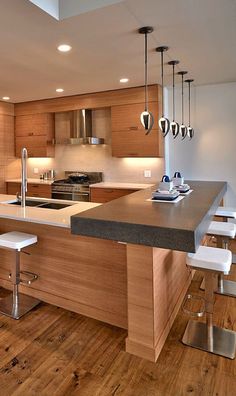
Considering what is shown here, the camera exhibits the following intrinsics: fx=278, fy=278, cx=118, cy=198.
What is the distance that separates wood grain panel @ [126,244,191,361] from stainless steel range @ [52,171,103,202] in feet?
10.0

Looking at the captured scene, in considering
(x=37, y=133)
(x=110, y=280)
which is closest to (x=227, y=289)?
(x=110, y=280)

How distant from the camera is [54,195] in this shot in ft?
17.5

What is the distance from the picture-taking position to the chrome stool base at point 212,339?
201 cm

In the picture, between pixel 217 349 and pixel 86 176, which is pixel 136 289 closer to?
pixel 217 349

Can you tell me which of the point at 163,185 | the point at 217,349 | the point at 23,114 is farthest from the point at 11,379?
the point at 23,114

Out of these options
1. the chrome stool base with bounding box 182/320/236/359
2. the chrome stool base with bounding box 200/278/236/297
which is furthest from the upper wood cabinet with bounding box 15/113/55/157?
the chrome stool base with bounding box 182/320/236/359

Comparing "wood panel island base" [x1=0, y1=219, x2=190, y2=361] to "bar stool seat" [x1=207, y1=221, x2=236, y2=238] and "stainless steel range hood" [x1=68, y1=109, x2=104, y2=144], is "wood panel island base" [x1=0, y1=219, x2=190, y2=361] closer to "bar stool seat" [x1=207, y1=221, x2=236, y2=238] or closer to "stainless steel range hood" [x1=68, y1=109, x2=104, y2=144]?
"bar stool seat" [x1=207, y1=221, x2=236, y2=238]

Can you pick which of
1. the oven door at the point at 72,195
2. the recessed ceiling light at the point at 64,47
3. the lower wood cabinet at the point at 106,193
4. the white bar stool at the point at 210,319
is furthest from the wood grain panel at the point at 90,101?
the white bar stool at the point at 210,319

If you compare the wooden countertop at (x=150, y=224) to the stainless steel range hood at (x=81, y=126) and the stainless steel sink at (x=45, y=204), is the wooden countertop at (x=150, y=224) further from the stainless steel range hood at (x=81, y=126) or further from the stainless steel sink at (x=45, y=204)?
the stainless steel range hood at (x=81, y=126)

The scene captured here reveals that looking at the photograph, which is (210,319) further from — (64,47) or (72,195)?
(72,195)

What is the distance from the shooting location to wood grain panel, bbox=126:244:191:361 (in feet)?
6.15

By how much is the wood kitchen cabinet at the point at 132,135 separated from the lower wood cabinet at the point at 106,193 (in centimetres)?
65

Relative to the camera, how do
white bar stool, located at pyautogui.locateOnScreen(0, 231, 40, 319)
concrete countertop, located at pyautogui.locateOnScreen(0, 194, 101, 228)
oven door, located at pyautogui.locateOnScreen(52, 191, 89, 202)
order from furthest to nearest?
oven door, located at pyautogui.locateOnScreen(52, 191, 89, 202) → white bar stool, located at pyautogui.locateOnScreen(0, 231, 40, 319) → concrete countertop, located at pyautogui.locateOnScreen(0, 194, 101, 228)

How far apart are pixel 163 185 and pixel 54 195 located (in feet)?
10.7
